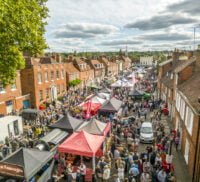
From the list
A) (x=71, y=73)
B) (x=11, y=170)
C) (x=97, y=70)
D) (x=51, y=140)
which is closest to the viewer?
(x=11, y=170)

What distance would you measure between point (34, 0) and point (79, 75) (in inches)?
1363

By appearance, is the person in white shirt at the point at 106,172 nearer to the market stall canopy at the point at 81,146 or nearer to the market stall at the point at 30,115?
the market stall canopy at the point at 81,146

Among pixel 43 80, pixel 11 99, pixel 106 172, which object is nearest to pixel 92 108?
pixel 11 99

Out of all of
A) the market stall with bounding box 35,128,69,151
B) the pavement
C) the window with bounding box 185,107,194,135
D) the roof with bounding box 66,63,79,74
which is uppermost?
the roof with bounding box 66,63,79,74

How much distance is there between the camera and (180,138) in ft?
57.2

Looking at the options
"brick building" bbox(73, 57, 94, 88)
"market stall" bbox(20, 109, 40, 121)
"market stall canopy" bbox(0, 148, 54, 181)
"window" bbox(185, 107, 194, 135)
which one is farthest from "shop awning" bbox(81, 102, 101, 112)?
"brick building" bbox(73, 57, 94, 88)

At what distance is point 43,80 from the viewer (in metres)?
32.8

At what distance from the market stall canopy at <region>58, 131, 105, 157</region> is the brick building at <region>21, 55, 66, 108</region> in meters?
18.3

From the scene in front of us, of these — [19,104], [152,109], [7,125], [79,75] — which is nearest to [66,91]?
[79,75]

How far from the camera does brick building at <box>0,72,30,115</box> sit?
24.6m

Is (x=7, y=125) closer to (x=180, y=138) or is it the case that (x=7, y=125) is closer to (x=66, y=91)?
(x=180, y=138)

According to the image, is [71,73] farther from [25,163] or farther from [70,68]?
[25,163]

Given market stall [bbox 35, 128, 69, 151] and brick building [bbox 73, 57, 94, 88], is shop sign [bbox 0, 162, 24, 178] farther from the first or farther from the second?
brick building [bbox 73, 57, 94, 88]

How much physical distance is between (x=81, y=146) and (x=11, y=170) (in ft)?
14.5
